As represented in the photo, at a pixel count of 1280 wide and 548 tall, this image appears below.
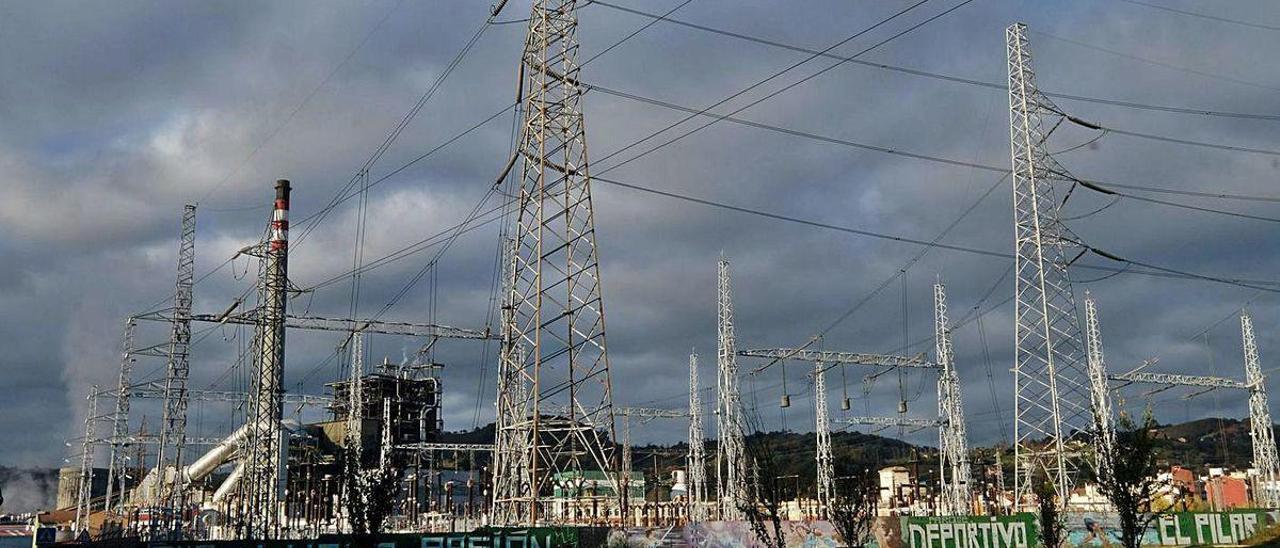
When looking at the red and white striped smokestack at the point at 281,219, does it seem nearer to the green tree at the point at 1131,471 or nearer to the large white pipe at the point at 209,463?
Result: the green tree at the point at 1131,471

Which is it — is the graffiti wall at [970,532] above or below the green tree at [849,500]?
below

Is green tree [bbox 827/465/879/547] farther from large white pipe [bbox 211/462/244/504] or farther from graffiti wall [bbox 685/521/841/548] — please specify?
large white pipe [bbox 211/462/244/504]

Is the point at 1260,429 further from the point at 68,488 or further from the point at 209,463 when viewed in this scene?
the point at 68,488

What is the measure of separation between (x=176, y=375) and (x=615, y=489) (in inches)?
2042

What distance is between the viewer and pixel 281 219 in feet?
203

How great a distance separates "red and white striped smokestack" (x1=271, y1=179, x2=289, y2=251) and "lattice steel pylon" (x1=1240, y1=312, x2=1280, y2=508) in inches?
2991

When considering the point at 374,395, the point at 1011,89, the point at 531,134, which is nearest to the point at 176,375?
the point at 374,395

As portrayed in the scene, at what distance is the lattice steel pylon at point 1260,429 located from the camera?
282ft

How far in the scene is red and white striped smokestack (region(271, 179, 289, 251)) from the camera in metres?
59.7

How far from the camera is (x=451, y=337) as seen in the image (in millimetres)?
91438

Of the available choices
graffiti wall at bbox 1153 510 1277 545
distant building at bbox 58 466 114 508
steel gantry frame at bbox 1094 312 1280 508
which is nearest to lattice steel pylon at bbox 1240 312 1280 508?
steel gantry frame at bbox 1094 312 1280 508

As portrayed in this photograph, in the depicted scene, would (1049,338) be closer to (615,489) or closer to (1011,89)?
(1011,89)

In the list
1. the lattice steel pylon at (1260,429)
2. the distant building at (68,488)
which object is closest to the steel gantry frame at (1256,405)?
the lattice steel pylon at (1260,429)

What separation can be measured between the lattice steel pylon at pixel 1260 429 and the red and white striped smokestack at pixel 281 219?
249 feet
